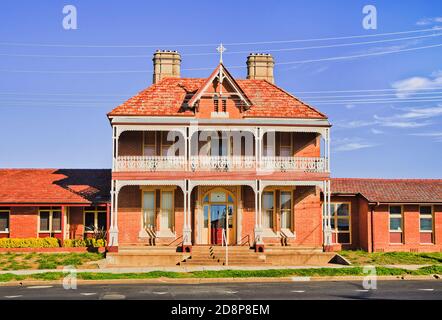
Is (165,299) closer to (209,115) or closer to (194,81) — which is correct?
(209,115)

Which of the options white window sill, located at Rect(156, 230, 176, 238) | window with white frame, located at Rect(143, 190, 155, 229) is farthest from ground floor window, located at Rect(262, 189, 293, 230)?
window with white frame, located at Rect(143, 190, 155, 229)

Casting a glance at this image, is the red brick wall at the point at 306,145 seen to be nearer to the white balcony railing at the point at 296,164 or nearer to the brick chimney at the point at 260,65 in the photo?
the white balcony railing at the point at 296,164

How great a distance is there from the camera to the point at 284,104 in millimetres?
31766

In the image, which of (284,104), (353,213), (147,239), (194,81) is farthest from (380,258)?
(194,81)

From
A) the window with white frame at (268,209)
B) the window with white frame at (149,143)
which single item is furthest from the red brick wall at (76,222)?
the window with white frame at (268,209)

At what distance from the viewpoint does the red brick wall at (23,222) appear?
31344 mm

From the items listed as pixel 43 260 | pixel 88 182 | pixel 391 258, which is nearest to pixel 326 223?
pixel 391 258

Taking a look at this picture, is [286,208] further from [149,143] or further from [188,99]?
[149,143]

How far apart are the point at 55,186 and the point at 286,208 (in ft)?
40.2

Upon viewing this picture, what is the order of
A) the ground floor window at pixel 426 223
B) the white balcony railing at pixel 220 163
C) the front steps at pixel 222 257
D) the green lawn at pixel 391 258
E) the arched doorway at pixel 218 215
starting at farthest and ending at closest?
the ground floor window at pixel 426 223 < the arched doorway at pixel 218 215 < the white balcony railing at pixel 220 163 < the front steps at pixel 222 257 < the green lawn at pixel 391 258

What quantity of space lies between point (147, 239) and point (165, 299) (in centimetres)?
1435

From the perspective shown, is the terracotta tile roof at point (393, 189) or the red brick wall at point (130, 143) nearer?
the red brick wall at point (130, 143)

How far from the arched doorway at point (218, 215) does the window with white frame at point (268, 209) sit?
1529 mm

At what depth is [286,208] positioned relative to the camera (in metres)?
31.5
